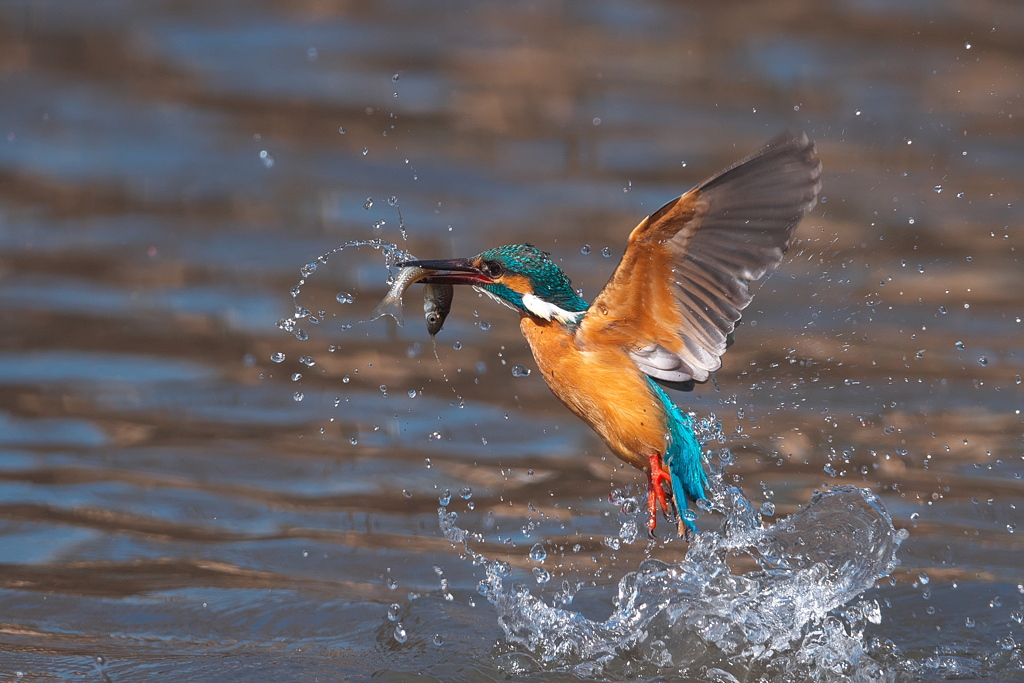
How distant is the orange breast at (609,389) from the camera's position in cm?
290

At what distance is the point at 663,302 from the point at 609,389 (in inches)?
9.7

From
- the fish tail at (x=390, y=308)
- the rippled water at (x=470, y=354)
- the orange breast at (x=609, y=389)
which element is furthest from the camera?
the rippled water at (x=470, y=354)

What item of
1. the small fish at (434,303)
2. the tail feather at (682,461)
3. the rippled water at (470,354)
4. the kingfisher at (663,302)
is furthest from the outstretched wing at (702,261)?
the rippled water at (470,354)

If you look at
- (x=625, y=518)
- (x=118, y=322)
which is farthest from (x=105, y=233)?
(x=625, y=518)

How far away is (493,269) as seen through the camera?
3.00 metres

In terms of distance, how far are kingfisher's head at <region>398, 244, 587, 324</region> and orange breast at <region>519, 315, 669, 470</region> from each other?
0.17 ft

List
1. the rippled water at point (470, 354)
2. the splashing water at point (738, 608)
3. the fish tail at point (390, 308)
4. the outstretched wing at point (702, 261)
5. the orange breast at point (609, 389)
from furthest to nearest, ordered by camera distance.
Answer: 1. the rippled water at point (470, 354)
2. the splashing water at point (738, 608)
3. the fish tail at point (390, 308)
4. the orange breast at point (609, 389)
5. the outstretched wing at point (702, 261)

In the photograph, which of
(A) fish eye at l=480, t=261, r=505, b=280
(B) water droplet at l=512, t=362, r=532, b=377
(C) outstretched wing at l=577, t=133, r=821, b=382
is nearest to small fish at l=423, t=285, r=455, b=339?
(A) fish eye at l=480, t=261, r=505, b=280

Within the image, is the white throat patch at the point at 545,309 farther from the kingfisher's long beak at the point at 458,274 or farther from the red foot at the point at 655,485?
the red foot at the point at 655,485

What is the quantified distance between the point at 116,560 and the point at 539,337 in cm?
173

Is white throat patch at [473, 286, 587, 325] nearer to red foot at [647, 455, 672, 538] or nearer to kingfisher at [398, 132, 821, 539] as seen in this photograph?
kingfisher at [398, 132, 821, 539]

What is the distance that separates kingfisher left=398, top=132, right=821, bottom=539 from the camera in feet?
8.66

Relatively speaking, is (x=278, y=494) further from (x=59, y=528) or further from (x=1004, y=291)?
(x=1004, y=291)

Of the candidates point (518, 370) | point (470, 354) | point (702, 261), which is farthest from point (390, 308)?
point (470, 354)
